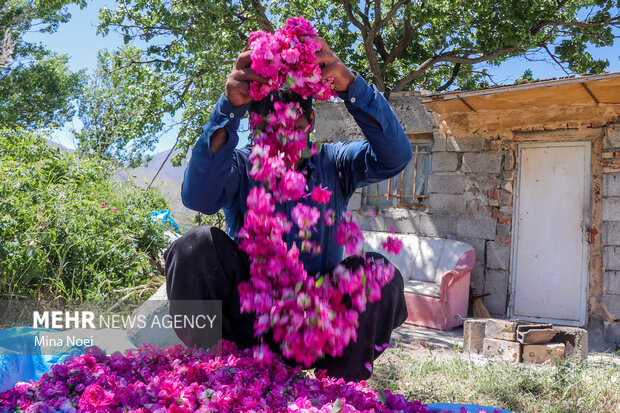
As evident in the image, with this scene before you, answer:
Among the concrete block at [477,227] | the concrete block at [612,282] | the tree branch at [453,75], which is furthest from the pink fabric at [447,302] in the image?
the tree branch at [453,75]

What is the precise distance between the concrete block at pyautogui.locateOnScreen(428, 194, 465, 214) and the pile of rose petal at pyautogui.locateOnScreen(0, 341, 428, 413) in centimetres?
514

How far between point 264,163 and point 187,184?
35cm

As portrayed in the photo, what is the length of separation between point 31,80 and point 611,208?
18.3 meters

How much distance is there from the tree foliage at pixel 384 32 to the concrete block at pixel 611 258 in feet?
13.4

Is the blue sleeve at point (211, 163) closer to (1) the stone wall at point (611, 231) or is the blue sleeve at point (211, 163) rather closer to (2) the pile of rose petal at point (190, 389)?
(2) the pile of rose petal at point (190, 389)

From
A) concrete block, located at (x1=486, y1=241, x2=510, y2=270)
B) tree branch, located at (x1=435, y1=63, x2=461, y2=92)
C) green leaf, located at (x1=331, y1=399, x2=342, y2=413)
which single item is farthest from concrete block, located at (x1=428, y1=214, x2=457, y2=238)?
green leaf, located at (x1=331, y1=399, x2=342, y2=413)

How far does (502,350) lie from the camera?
418cm

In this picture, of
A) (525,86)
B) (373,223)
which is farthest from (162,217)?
(525,86)

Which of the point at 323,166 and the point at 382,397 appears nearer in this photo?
the point at 382,397

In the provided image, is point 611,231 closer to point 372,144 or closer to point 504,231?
point 504,231

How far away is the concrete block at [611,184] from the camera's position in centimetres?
555

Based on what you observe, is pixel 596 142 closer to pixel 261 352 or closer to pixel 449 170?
pixel 449 170

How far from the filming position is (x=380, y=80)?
929 cm

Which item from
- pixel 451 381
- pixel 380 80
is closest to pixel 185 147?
pixel 380 80
